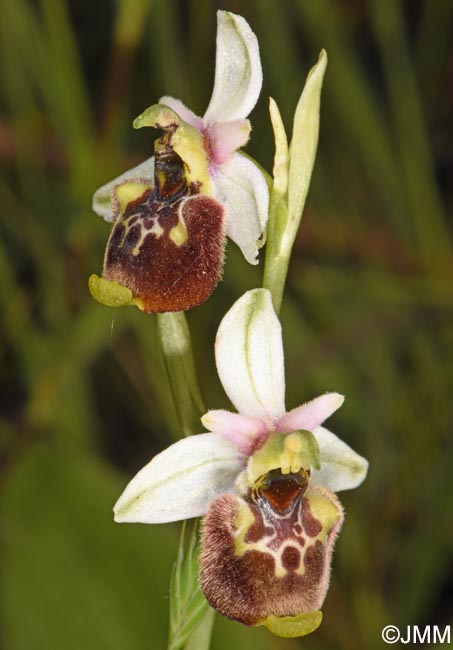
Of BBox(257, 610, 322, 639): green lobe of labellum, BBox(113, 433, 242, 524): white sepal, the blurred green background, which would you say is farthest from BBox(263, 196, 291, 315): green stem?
the blurred green background

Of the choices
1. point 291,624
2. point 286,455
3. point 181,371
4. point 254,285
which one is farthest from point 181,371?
point 254,285

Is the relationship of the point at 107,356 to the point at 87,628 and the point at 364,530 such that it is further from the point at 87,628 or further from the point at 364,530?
the point at 87,628

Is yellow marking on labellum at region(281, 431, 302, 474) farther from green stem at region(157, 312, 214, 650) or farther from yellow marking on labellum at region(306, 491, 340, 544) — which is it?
green stem at region(157, 312, 214, 650)

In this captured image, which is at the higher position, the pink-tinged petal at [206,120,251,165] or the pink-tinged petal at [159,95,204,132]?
the pink-tinged petal at [159,95,204,132]

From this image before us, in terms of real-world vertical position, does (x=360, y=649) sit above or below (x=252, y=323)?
below

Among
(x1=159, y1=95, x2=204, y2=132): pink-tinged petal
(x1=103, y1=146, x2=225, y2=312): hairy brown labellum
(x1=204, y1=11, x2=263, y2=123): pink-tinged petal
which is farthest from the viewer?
(x1=159, y1=95, x2=204, y2=132): pink-tinged petal

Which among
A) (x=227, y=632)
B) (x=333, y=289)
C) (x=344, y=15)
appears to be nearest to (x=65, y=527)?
(x=227, y=632)
